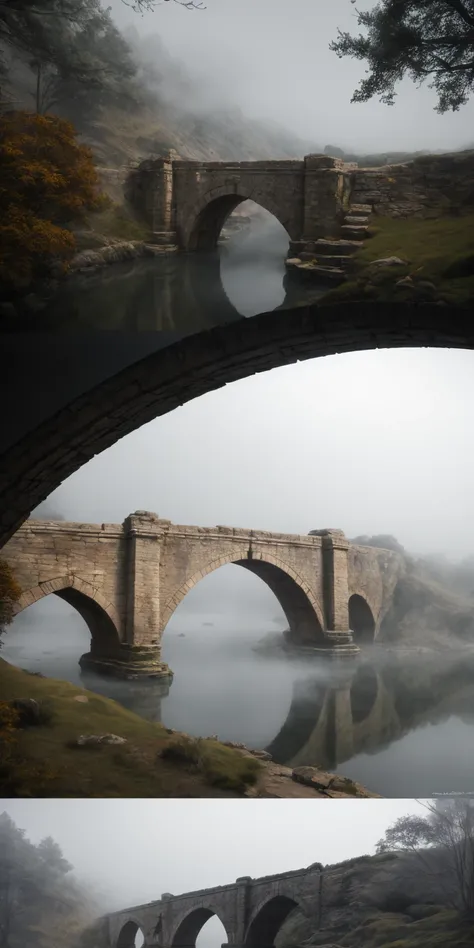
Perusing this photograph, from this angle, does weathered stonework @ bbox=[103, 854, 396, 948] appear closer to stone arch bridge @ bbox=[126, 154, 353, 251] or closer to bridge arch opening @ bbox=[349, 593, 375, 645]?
bridge arch opening @ bbox=[349, 593, 375, 645]

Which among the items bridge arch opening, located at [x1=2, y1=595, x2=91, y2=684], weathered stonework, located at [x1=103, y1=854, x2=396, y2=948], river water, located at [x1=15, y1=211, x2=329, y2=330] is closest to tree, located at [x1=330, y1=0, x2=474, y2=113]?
river water, located at [x1=15, y1=211, x2=329, y2=330]

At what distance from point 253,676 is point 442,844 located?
212 centimetres

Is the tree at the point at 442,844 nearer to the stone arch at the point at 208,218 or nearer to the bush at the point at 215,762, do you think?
the bush at the point at 215,762

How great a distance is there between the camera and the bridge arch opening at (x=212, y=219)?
21.6 feet

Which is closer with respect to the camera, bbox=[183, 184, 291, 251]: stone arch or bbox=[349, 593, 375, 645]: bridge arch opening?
bbox=[183, 184, 291, 251]: stone arch

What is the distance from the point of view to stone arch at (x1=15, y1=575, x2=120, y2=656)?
25.2 ft

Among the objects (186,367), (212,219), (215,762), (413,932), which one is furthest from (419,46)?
(413,932)

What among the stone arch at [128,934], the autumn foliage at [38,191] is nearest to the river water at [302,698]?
the stone arch at [128,934]

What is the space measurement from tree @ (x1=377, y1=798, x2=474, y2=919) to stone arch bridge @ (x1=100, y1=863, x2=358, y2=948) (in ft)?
2.02

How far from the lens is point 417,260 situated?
5812 millimetres

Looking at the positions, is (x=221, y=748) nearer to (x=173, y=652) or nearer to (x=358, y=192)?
A: (x=173, y=652)

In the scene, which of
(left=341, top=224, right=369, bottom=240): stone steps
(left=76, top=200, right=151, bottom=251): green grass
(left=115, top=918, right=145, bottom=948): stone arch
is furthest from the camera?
(left=115, top=918, right=145, bottom=948): stone arch

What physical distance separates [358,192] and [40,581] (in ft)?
14.0

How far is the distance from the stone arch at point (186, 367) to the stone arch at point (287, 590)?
2.66 metres
